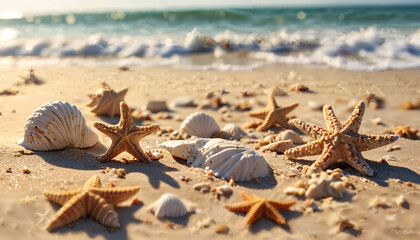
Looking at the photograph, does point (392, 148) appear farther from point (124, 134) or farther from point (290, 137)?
point (124, 134)

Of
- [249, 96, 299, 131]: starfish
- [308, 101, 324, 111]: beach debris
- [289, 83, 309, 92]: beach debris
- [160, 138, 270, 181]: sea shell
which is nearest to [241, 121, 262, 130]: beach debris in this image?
[249, 96, 299, 131]: starfish

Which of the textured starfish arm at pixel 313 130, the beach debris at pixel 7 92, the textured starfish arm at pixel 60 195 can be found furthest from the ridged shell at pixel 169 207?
the beach debris at pixel 7 92

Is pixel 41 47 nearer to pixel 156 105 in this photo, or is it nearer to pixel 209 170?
pixel 156 105

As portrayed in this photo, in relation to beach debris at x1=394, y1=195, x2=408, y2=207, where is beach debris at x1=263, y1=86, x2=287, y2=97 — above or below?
below

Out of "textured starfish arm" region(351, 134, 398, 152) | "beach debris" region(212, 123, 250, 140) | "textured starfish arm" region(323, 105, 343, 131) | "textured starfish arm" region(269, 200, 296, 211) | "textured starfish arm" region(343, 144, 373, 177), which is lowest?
"beach debris" region(212, 123, 250, 140)

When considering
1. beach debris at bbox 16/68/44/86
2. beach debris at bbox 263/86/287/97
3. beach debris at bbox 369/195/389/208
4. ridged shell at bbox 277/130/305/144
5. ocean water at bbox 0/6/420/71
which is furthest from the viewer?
ocean water at bbox 0/6/420/71

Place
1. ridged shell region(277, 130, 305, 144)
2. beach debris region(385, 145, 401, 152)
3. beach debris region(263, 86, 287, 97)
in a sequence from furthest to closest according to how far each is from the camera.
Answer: beach debris region(263, 86, 287, 97) < ridged shell region(277, 130, 305, 144) < beach debris region(385, 145, 401, 152)

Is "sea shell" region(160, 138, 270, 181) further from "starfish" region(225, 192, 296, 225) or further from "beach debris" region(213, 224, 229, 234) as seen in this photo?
"beach debris" region(213, 224, 229, 234)

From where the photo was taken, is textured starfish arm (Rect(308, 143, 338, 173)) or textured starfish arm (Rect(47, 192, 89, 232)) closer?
textured starfish arm (Rect(47, 192, 89, 232))
